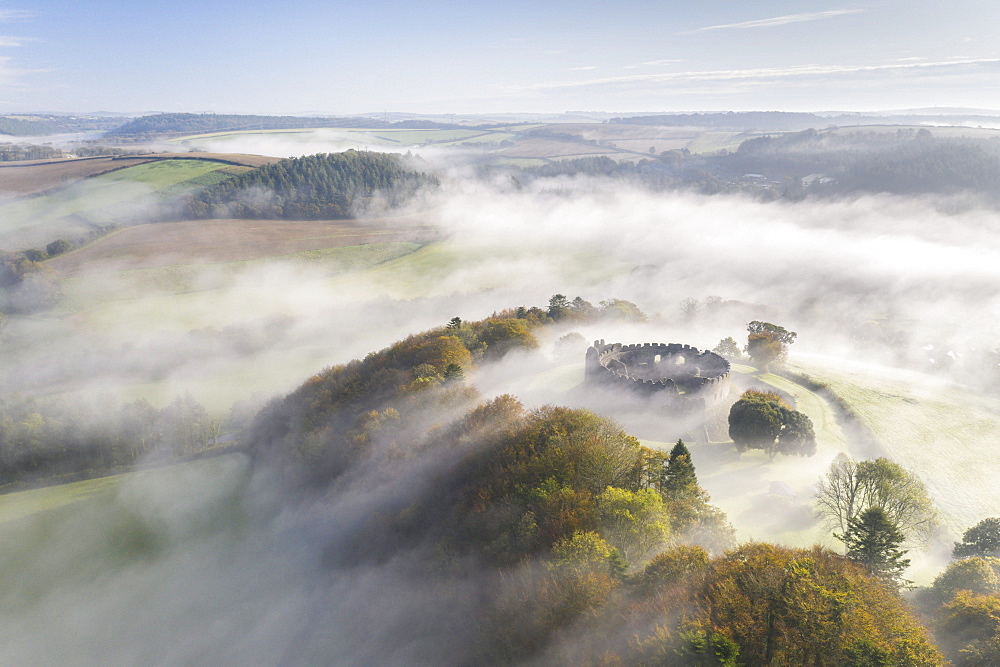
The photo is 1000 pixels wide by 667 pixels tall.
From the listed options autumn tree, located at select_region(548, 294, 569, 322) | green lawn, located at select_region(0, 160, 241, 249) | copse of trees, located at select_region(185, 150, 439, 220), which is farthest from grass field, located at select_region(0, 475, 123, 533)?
copse of trees, located at select_region(185, 150, 439, 220)

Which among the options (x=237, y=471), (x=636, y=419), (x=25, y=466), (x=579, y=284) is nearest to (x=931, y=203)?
(x=579, y=284)

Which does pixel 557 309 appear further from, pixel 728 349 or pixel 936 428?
pixel 936 428

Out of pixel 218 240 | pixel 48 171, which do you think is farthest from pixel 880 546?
pixel 48 171

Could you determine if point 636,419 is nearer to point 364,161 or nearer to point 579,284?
point 579,284

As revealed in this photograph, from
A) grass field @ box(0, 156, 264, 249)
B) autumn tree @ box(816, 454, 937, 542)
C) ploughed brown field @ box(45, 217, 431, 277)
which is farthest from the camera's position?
grass field @ box(0, 156, 264, 249)

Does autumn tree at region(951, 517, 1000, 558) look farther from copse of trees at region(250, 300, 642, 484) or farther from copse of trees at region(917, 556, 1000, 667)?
copse of trees at region(250, 300, 642, 484)

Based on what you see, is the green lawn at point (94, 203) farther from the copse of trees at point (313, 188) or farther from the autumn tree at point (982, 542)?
the autumn tree at point (982, 542)

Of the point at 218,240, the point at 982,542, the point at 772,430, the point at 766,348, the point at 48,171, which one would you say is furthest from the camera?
the point at 48,171
